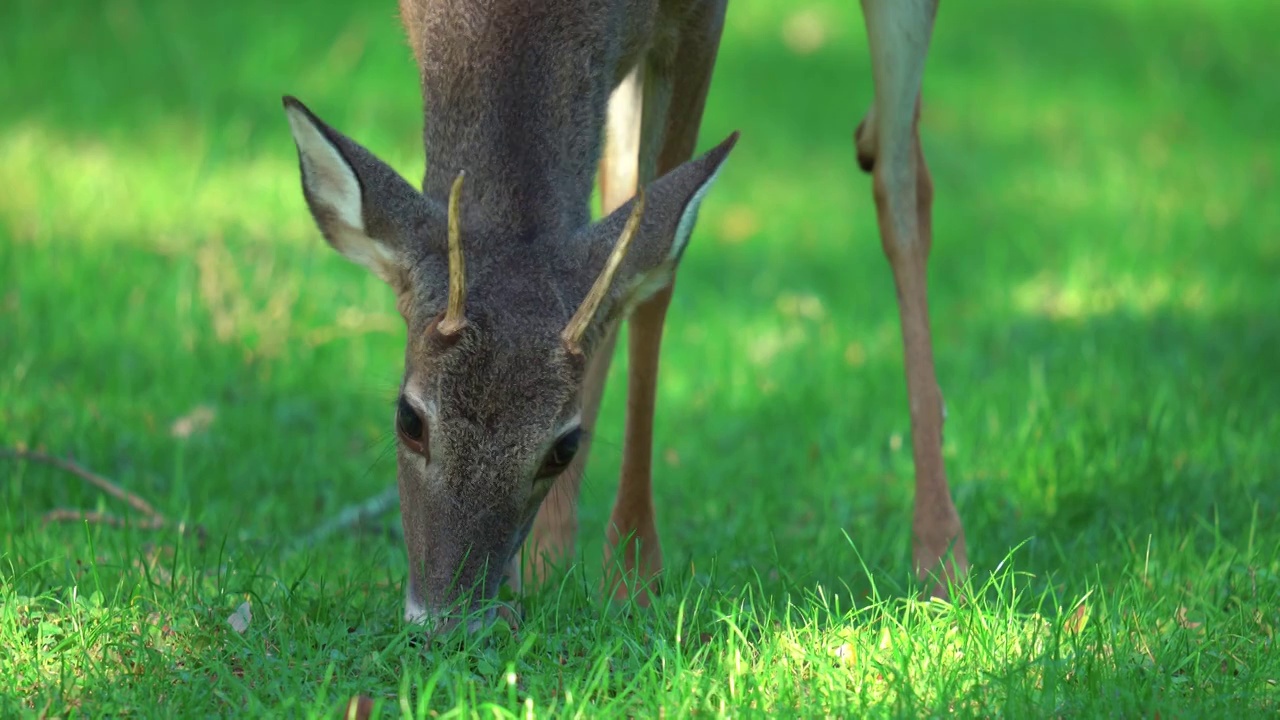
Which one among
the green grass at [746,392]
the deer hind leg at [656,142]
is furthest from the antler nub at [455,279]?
the deer hind leg at [656,142]

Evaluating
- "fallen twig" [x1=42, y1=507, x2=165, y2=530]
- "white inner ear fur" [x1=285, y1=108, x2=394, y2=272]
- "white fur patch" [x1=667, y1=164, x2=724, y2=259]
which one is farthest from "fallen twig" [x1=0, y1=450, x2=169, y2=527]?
"white fur patch" [x1=667, y1=164, x2=724, y2=259]

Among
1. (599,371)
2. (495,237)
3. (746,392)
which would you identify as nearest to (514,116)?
(495,237)

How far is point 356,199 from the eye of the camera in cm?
403

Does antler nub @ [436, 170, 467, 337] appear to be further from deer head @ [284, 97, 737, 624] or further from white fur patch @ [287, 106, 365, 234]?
white fur patch @ [287, 106, 365, 234]

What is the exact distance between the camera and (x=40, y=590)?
164 inches

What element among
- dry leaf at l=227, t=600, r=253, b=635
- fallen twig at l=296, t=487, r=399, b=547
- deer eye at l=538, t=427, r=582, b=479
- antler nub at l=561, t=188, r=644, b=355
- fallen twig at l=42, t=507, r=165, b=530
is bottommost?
fallen twig at l=296, t=487, r=399, b=547

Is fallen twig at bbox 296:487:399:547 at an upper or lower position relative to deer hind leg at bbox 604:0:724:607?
lower

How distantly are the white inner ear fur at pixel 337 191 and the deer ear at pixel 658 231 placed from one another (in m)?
0.56

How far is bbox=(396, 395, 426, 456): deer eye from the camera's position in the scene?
390cm

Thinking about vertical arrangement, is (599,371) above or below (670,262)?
below

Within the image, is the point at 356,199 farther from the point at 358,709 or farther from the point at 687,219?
the point at 358,709

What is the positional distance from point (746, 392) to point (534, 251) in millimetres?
3133

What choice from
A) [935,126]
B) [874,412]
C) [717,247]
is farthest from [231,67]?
[874,412]

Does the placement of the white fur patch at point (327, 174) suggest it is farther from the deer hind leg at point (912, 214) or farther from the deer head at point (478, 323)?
the deer hind leg at point (912, 214)
